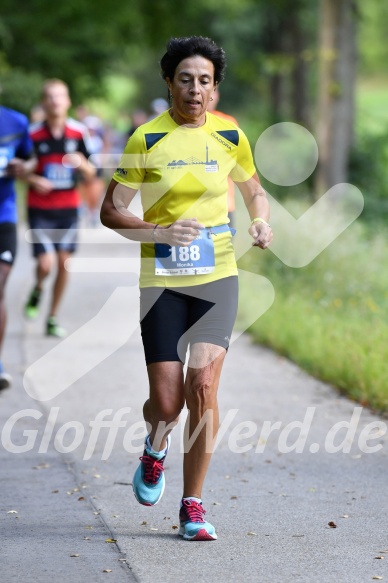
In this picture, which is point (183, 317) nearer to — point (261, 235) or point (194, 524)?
point (261, 235)

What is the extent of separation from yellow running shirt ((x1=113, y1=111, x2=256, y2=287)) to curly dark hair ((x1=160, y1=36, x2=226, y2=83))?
207 millimetres

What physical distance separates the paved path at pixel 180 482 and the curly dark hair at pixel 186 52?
78.0 inches

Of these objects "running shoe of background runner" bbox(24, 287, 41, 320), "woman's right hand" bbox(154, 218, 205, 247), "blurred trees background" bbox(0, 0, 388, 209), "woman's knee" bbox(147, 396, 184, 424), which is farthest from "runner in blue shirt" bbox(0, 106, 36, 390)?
"blurred trees background" bbox(0, 0, 388, 209)

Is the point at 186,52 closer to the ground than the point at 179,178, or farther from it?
farther from it

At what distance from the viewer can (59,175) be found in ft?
38.1

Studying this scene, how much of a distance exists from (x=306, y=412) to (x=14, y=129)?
3001mm

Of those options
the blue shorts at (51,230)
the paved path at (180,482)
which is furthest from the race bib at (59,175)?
the paved path at (180,482)

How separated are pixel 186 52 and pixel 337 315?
5634 millimetres

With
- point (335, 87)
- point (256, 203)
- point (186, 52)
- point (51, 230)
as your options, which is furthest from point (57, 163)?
point (335, 87)

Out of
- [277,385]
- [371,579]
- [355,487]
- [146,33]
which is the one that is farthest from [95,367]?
[146,33]

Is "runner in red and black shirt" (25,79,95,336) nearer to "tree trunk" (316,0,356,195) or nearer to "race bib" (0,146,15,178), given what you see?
"race bib" (0,146,15,178)

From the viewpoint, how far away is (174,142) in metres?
5.36

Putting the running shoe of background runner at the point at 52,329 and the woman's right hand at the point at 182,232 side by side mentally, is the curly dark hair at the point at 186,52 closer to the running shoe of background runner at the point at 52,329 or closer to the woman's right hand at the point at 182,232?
the woman's right hand at the point at 182,232

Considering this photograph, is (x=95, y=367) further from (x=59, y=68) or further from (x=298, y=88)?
(x=59, y=68)
